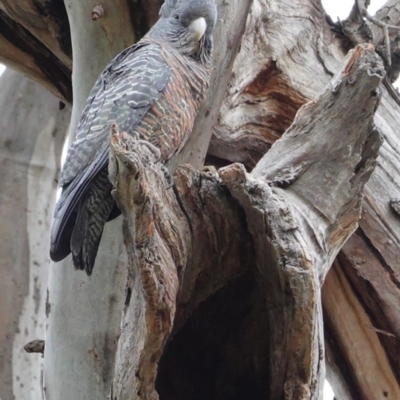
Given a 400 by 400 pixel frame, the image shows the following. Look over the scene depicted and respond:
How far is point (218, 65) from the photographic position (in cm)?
262

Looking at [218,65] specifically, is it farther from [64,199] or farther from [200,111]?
[64,199]

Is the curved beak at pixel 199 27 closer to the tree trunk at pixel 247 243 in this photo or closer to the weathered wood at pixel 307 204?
the tree trunk at pixel 247 243

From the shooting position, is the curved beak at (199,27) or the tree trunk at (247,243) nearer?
the tree trunk at (247,243)

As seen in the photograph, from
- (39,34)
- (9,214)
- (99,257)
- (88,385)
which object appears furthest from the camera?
(9,214)

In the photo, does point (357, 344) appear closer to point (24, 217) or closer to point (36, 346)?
point (36, 346)

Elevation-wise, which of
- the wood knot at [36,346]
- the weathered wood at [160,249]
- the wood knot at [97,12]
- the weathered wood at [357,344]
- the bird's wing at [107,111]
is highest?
the wood knot at [97,12]

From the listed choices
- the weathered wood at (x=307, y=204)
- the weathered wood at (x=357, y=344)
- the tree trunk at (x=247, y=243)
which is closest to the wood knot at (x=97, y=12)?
the tree trunk at (x=247, y=243)

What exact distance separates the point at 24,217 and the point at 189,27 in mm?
2148

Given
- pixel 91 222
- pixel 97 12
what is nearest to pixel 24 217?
pixel 97 12

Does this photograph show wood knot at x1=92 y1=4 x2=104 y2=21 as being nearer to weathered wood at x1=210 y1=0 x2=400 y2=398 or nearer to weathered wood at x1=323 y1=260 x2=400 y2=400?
weathered wood at x1=210 y1=0 x2=400 y2=398

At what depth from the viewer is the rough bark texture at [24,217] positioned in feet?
12.9

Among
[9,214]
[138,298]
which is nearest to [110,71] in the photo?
[138,298]

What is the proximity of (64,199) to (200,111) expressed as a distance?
76 centimetres

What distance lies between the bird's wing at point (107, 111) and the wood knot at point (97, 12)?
228 mm
